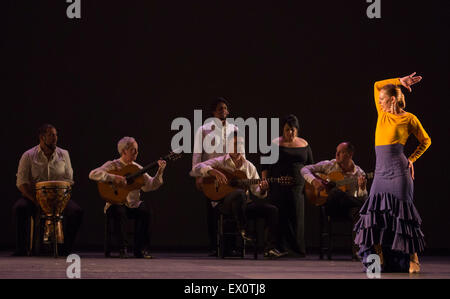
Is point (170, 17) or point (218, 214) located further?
point (170, 17)

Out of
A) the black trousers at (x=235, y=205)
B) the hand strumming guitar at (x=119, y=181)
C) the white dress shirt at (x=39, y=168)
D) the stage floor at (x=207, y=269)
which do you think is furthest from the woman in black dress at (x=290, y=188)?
the white dress shirt at (x=39, y=168)

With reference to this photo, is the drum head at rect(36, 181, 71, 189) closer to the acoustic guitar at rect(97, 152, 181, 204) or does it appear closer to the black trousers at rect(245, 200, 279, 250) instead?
the acoustic guitar at rect(97, 152, 181, 204)

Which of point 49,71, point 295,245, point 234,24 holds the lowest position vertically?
point 295,245

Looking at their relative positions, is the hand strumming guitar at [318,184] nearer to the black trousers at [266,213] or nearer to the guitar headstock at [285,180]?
the guitar headstock at [285,180]

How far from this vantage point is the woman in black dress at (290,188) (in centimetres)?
802

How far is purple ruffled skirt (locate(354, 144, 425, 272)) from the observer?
220 inches

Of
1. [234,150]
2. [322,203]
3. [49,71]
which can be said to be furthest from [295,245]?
[49,71]

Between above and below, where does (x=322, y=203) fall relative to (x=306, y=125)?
below

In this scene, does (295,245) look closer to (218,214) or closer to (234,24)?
(218,214)

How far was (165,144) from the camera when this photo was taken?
9.40 metres

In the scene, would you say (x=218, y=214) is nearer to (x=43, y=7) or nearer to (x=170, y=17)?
(x=170, y=17)

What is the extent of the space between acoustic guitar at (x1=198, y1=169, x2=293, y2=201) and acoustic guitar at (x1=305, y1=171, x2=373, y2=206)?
261 millimetres

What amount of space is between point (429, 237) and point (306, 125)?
200 centimetres

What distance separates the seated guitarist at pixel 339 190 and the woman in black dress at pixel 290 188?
0.97ft
